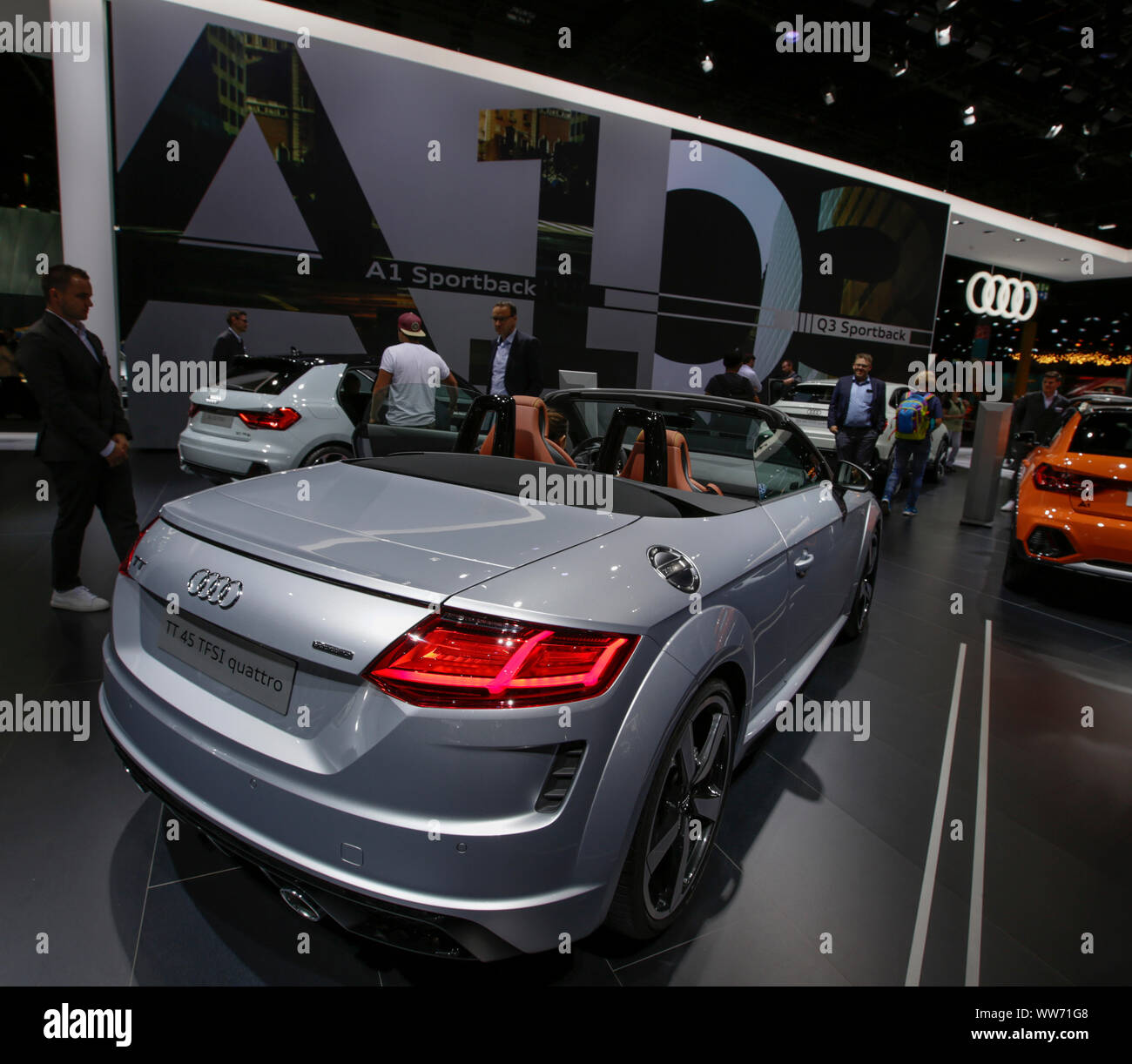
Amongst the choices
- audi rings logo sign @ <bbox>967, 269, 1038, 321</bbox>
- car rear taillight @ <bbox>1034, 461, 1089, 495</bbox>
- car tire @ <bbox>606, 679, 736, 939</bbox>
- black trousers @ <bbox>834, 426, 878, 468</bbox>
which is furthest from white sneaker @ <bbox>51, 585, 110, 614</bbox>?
audi rings logo sign @ <bbox>967, 269, 1038, 321</bbox>

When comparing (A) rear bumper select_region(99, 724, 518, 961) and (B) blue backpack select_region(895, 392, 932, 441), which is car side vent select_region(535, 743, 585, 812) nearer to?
(A) rear bumper select_region(99, 724, 518, 961)

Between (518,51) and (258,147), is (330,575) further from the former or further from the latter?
(518,51)

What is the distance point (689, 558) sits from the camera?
162 centimetres

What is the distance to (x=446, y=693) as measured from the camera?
1.17 metres

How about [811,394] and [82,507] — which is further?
[811,394]

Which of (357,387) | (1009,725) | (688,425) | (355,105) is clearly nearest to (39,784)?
(688,425)

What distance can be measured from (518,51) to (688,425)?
36.7 ft

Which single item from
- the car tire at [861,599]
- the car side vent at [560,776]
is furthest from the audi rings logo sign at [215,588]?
the car tire at [861,599]

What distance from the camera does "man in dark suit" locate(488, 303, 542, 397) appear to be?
5477mm

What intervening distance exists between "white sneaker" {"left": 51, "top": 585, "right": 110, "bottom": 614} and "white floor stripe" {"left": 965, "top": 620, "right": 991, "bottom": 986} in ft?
12.6

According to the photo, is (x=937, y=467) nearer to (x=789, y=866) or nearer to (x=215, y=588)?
(x=789, y=866)

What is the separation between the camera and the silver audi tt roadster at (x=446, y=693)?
1.18 metres

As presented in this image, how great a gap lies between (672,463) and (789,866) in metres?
1.25

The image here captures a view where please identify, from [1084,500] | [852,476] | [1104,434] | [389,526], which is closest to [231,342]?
[852,476]
